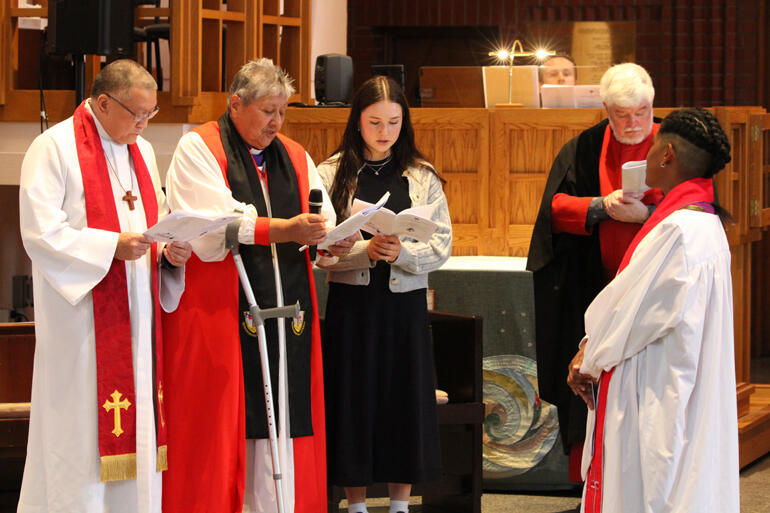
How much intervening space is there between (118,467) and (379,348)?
A: 1.07 meters

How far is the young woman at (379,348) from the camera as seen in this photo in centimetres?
403

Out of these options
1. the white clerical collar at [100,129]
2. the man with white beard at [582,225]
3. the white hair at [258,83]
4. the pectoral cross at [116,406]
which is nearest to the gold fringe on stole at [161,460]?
the pectoral cross at [116,406]

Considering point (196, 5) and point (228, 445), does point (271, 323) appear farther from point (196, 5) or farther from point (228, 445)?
point (196, 5)

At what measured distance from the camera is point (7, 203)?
802 cm

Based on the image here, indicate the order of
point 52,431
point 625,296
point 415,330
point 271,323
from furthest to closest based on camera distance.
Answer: point 415,330
point 271,323
point 52,431
point 625,296

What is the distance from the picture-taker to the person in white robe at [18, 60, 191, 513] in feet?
11.0

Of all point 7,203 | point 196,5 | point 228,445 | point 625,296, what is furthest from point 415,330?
point 7,203

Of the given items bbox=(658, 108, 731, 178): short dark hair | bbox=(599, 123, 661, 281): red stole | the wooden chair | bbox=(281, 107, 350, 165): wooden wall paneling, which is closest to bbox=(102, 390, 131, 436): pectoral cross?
the wooden chair

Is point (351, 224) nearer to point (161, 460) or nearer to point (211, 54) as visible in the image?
point (161, 460)

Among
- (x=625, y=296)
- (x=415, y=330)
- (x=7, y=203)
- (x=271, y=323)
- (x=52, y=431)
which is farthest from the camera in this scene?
(x=7, y=203)

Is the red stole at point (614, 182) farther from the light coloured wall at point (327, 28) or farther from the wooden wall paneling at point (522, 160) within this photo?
the light coloured wall at point (327, 28)

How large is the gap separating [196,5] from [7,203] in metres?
2.78

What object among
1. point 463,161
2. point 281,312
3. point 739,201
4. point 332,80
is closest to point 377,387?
point 281,312

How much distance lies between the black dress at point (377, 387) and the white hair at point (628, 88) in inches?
42.4
